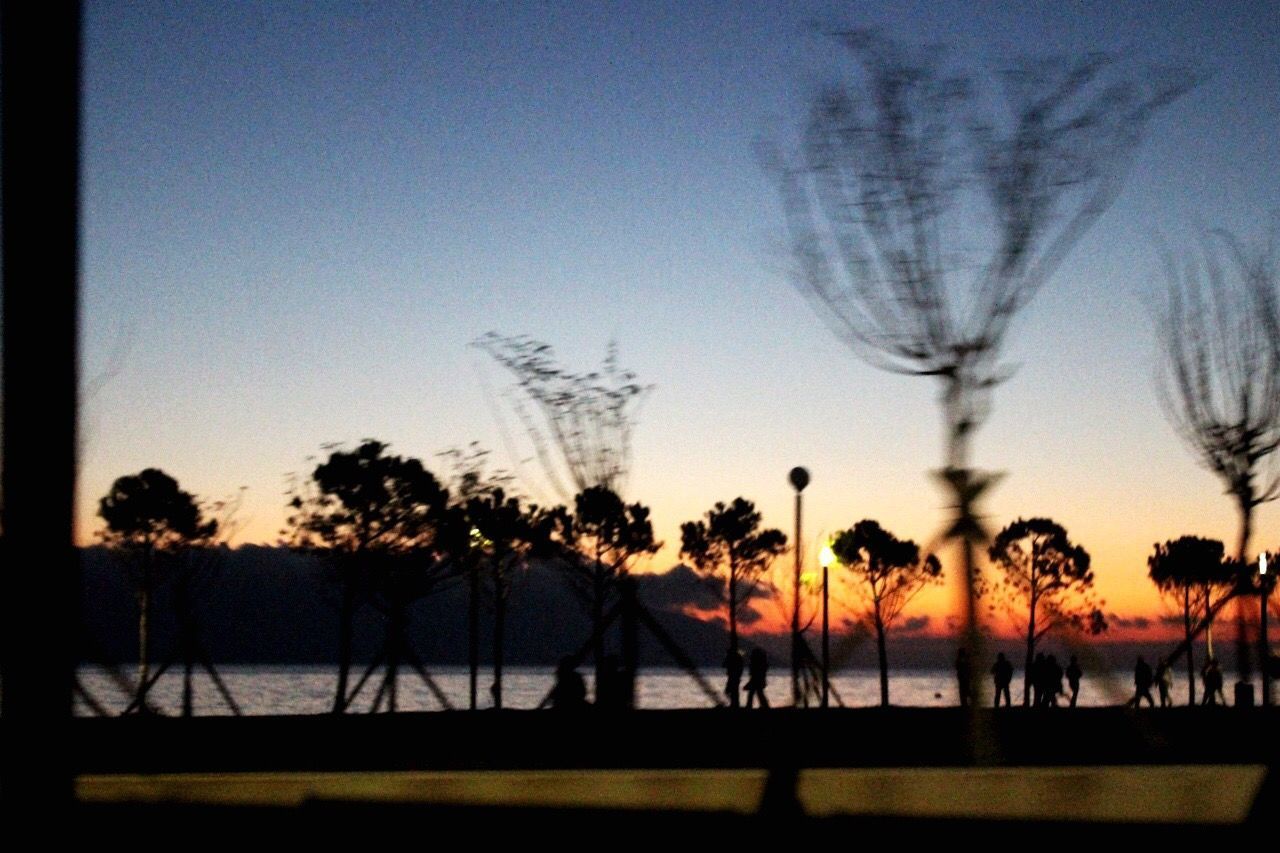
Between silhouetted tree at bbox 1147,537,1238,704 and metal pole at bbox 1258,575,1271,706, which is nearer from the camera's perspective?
metal pole at bbox 1258,575,1271,706

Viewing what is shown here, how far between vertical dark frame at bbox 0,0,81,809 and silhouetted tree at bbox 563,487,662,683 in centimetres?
1471

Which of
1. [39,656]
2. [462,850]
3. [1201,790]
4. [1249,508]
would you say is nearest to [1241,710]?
[1249,508]

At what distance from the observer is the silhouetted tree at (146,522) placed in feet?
107

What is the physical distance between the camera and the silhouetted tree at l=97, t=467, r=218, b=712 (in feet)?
107

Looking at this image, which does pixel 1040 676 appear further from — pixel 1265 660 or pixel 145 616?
pixel 145 616

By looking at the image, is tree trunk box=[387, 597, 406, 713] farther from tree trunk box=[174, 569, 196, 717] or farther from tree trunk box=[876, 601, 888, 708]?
tree trunk box=[876, 601, 888, 708]

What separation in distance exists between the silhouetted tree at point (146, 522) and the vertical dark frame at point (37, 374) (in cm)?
2916

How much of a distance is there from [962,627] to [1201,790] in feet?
11.5

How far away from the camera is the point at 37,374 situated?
14.4 ft

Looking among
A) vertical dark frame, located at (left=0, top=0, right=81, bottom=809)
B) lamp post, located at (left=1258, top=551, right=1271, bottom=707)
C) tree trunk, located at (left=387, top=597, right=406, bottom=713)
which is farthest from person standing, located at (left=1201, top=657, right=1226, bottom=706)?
vertical dark frame, located at (left=0, top=0, right=81, bottom=809)

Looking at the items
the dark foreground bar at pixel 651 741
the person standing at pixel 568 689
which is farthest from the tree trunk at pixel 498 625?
the person standing at pixel 568 689

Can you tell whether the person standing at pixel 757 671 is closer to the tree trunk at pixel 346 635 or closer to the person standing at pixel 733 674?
the person standing at pixel 733 674

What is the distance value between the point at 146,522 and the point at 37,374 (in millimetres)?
30636

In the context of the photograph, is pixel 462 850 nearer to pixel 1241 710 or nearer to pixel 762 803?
pixel 762 803
